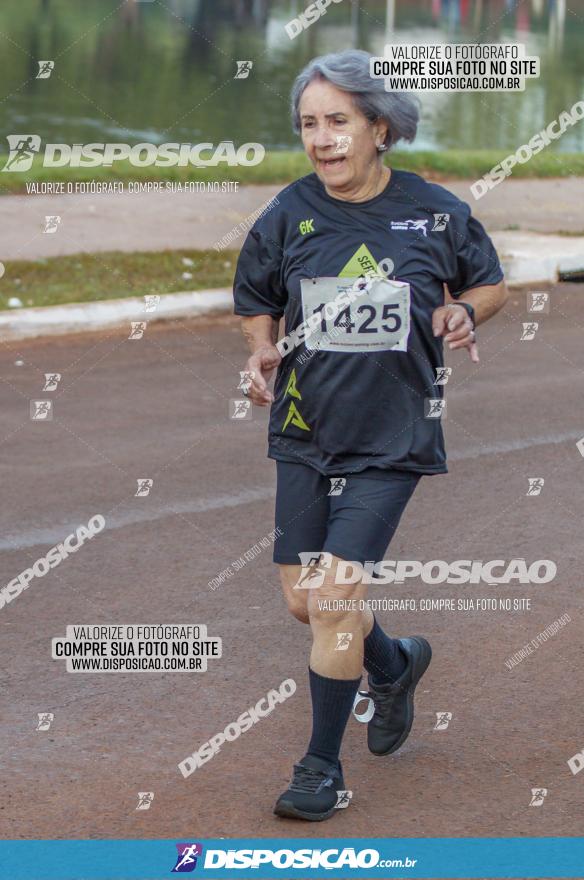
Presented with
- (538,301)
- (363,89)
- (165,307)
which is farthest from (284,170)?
(363,89)

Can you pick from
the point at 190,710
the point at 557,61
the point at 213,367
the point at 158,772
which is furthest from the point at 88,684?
the point at 557,61

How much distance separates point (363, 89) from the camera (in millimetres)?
4566

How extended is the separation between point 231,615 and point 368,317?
2.05 metres

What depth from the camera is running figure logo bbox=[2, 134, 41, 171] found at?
55.5 feet

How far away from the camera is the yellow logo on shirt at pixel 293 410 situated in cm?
470

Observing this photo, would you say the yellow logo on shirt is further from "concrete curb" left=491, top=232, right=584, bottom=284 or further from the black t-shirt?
"concrete curb" left=491, top=232, right=584, bottom=284

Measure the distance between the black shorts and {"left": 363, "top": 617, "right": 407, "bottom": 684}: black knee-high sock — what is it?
0.48 metres

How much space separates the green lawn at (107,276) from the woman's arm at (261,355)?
22.9ft

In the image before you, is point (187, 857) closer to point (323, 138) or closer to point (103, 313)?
point (323, 138)

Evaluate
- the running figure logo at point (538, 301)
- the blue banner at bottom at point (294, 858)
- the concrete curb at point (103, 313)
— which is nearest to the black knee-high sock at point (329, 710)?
Answer: the blue banner at bottom at point (294, 858)

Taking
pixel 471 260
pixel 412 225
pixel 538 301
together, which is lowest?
pixel 538 301

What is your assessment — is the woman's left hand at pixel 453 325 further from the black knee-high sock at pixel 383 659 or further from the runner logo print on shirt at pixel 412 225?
→ the black knee-high sock at pixel 383 659

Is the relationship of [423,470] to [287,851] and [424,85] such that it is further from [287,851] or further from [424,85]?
[424,85]

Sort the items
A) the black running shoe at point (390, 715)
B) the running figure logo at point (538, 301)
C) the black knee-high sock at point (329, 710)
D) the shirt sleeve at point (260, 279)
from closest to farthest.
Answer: the black knee-high sock at point (329, 710)
the shirt sleeve at point (260, 279)
the black running shoe at point (390, 715)
the running figure logo at point (538, 301)
